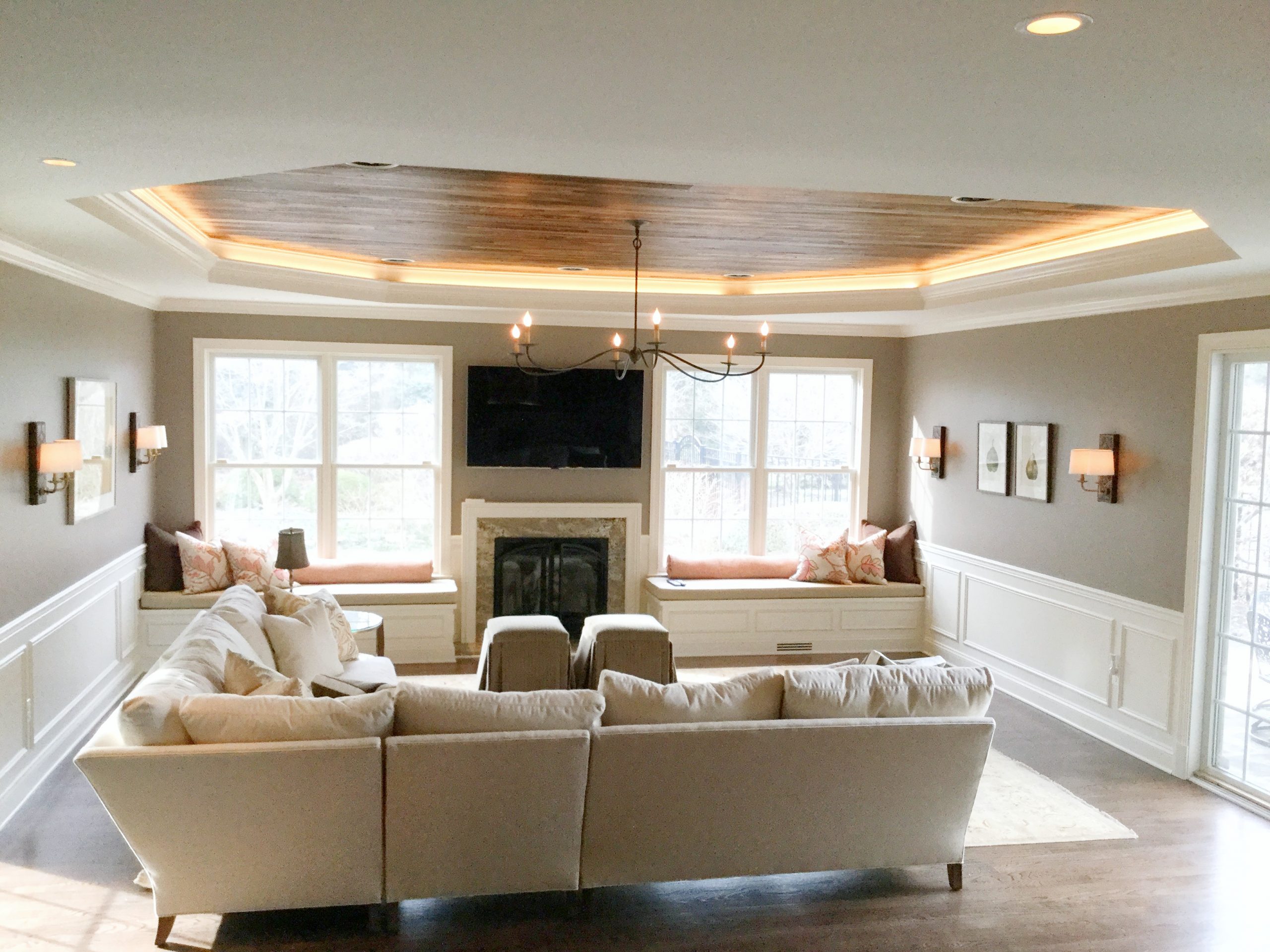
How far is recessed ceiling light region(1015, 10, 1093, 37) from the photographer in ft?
5.79

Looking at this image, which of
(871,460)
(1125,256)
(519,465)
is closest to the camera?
(1125,256)

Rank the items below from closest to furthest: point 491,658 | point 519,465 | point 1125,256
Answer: point 1125,256 → point 491,658 → point 519,465

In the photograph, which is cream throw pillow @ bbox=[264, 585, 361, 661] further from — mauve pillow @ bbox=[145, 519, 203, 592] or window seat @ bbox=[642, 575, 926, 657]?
window seat @ bbox=[642, 575, 926, 657]

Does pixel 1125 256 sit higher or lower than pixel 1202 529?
higher

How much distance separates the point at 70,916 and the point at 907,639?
578 cm

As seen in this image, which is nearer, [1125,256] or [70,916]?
[70,916]

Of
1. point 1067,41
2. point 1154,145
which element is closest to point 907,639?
point 1154,145

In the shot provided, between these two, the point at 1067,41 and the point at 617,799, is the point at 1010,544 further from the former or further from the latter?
the point at 1067,41

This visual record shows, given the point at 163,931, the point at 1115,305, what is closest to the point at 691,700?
the point at 163,931

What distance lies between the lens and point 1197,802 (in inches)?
185

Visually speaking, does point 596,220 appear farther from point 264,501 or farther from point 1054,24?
point 264,501

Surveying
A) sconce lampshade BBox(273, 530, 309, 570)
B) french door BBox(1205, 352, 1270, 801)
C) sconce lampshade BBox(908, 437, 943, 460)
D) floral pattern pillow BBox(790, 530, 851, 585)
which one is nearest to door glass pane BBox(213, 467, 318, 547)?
sconce lampshade BBox(273, 530, 309, 570)

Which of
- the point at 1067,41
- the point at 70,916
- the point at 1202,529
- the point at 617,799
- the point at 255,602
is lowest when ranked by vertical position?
the point at 70,916

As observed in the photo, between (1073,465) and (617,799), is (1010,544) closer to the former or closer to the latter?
(1073,465)
